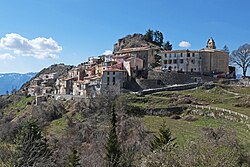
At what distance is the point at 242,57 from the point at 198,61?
12585mm

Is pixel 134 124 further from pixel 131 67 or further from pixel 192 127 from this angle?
pixel 131 67

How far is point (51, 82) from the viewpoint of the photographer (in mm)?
97000

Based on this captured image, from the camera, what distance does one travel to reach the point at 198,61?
227 feet

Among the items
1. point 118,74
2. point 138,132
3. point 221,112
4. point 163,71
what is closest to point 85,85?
point 118,74

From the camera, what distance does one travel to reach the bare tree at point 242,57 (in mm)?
72750

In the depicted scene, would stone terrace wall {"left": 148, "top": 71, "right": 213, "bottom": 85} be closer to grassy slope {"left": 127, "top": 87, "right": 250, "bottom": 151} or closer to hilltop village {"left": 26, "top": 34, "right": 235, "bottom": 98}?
hilltop village {"left": 26, "top": 34, "right": 235, "bottom": 98}

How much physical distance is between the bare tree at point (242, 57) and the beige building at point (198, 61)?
4259 mm

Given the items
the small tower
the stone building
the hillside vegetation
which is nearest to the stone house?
the stone building

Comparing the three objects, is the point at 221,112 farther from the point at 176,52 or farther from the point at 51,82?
the point at 51,82

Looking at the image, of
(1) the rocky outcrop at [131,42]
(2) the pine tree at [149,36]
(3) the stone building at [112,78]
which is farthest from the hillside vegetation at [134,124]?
(2) the pine tree at [149,36]

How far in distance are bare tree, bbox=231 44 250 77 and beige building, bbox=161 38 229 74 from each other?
14.0ft

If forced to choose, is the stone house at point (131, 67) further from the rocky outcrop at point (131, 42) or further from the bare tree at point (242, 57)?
the rocky outcrop at point (131, 42)

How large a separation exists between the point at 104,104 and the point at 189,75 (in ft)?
73.5

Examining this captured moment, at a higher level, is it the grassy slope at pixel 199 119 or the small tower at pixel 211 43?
the small tower at pixel 211 43
